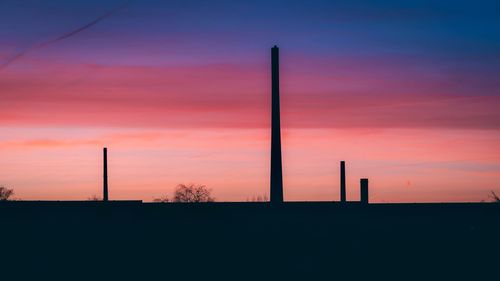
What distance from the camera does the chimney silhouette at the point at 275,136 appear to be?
1551 inches

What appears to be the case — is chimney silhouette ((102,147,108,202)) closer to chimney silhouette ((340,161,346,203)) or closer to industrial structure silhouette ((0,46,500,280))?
chimney silhouette ((340,161,346,203))
